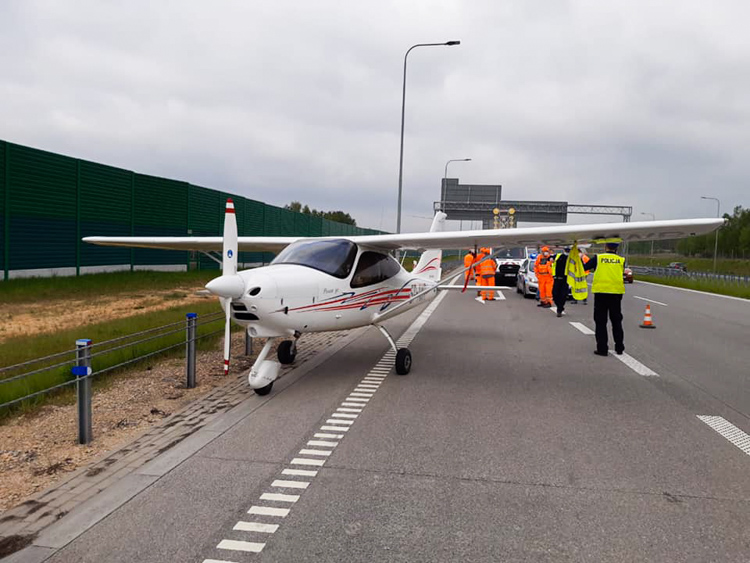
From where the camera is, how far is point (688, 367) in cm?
877

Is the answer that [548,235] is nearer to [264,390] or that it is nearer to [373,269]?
[373,269]

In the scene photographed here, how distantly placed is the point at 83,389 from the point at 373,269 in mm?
4676

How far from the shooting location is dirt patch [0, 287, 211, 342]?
10767mm

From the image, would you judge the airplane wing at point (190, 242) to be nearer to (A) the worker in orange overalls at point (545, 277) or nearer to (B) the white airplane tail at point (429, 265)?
(B) the white airplane tail at point (429, 265)

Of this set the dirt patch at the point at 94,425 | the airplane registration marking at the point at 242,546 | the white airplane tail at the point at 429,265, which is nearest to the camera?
the airplane registration marking at the point at 242,546

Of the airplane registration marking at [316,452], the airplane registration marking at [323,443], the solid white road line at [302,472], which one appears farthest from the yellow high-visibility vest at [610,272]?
the solid white road line at [302,472]

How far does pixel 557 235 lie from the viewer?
8.35 m

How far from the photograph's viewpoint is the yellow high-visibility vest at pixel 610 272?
981 cm

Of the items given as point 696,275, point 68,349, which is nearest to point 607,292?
point 68,349

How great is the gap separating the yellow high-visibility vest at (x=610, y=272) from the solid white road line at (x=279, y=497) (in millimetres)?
7653

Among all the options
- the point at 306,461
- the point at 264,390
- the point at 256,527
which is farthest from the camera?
the point at 264,390

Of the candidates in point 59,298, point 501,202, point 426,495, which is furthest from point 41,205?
point 501,202

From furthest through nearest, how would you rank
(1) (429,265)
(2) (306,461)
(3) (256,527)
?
(1) (429,265) → (2) (306,461) → (3) (256,527)

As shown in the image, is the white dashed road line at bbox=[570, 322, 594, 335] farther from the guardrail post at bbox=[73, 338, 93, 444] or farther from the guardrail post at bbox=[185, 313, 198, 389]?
the guardrail post at bbox=[73, 338, 93, 444]
